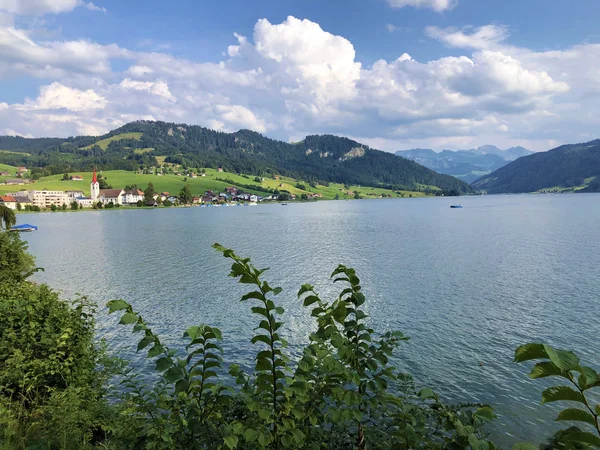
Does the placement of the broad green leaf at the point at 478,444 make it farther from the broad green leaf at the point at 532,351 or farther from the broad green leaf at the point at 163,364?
the broad green leaf at the point at 163,364

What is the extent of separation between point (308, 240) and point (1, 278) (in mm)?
58270

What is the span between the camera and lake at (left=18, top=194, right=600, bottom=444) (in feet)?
67.3

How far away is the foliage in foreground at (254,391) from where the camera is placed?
4.50m

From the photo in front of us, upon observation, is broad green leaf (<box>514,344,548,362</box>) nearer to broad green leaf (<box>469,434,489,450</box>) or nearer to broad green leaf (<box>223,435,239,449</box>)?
broad green leaf (<box>469,434,489,450</box>)

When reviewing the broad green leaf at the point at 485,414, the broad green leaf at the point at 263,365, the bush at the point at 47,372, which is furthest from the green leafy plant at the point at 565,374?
the bush at the point at 47,372

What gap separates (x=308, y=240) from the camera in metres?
77.9

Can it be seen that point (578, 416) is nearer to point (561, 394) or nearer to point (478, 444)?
point (561, 394)

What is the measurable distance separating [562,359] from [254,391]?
5773 mm

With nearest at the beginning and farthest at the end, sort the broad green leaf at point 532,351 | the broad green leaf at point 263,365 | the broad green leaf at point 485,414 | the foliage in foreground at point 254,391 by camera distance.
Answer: the broad green leaf at point 532,351 < the foliage in foreground at point 254,391 < the broad green leaf at point 263,365 < the broad green leaf at point 485,414

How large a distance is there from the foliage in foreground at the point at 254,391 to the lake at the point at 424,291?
1118 cm

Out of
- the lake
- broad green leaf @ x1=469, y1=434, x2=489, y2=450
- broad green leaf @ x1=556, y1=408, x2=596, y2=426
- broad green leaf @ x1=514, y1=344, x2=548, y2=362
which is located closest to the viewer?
broad green leaf @ x1=514, y1=344, x2=548, y2=362

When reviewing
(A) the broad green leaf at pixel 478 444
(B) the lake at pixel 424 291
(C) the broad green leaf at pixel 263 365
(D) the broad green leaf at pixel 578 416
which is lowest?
(B) the lake at pixel 424 291

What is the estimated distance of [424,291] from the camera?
3728 cm

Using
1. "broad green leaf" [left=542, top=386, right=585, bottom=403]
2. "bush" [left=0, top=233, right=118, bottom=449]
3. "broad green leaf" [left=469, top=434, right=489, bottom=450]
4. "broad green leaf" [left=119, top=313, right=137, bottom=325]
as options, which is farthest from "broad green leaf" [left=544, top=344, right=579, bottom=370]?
"bush" [left=0, top=233, right=118, bottom=449]
